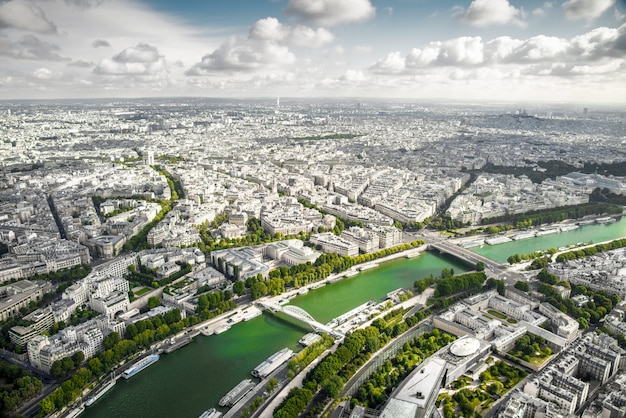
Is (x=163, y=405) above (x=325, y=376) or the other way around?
the other way around

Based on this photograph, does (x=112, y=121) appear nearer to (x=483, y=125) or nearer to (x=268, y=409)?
(x=483, y=125)

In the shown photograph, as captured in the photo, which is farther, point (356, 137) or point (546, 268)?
point (356, 137)

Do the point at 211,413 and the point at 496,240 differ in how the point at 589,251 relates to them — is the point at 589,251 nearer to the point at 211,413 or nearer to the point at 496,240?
the point at 496,240

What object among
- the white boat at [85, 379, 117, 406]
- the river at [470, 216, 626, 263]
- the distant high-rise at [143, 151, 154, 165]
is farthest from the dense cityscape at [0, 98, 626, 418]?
the distant high-rise at [143, 151, 154, 165]

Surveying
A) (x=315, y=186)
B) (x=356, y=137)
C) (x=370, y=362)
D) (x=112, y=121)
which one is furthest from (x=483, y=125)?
(x=370, y=362)

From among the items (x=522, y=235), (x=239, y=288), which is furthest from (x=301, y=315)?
(x=522, y=235)

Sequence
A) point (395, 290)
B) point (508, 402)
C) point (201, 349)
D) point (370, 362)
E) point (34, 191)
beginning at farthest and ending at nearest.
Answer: point (34, 191) < point (395, 290) < point (201, 349) < point (370, 362) < point (508, 402)

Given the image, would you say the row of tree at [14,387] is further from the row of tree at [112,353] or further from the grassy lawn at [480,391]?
the grassy lawn at [480,391]
